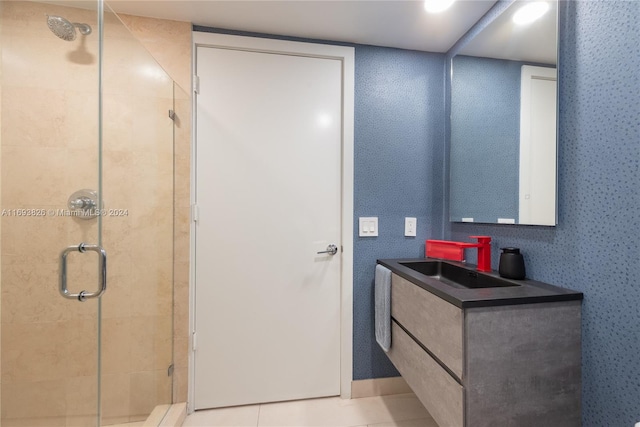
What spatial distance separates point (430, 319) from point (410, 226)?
80 cm

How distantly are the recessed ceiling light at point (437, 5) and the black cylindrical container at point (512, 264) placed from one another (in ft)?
4.30

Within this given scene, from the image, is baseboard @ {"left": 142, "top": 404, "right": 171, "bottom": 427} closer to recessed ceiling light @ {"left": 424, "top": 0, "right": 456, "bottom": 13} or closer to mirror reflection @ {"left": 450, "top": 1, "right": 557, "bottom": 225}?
mirror reflection @ {"left": 450, "top": 1, "right": 557, "bottom": 225}

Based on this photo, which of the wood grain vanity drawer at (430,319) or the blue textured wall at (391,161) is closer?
the wood grain vanity drawer at (430,319)

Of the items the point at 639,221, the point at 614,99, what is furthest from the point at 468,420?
the point at 614,99

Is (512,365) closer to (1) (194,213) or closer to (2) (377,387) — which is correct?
(2) (377,387)

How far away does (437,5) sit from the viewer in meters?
1.43

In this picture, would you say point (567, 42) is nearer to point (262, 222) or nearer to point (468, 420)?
point (468, 420)

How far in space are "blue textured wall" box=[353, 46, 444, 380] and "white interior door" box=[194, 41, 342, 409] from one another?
0.51ft

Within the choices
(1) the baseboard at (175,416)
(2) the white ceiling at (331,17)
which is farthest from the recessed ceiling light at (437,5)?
(1) the baseboard at (175,416)

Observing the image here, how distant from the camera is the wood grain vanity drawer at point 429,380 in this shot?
1.00 metres

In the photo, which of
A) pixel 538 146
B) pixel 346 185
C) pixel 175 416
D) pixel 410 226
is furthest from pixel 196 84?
pixel 175 416

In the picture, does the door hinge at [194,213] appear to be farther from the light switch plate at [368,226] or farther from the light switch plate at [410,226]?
the light switch plate at [410,226]

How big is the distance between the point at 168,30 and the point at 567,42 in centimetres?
204

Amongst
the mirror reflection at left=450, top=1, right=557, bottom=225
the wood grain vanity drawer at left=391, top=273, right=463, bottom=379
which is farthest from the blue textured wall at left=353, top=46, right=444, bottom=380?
the wood grain vanity drawer at left=391, top=273, right=463, bottom=379
